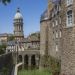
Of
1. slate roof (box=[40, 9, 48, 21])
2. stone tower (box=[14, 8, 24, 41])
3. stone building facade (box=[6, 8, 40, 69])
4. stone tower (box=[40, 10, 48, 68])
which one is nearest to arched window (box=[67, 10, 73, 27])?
stone tower (box=[40, 10, 48, 68])

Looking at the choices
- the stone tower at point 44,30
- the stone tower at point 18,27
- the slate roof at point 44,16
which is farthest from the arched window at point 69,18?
the stone tower at point 18,27

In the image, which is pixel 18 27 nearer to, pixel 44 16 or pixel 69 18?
pixel 44 16

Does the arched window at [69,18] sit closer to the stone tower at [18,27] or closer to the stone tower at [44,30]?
the stone tower at [44,30]

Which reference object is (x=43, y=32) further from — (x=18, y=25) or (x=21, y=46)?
(x=18, y=25)

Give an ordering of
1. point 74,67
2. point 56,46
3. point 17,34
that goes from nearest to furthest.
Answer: point 74,67 → point 56,46 → point 17,34

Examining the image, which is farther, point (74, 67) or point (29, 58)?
point (29, 58)

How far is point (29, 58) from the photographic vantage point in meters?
82.4

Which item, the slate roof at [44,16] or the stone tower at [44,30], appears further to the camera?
the slate roof at [44,16]

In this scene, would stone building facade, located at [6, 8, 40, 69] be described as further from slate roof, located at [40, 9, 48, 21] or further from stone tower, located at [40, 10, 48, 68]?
slate roof, located at [40, 9, 48, 21]

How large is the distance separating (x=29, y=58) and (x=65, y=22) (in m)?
56.8

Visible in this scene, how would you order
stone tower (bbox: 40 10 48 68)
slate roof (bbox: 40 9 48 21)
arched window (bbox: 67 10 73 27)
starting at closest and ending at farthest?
arched window (bbox: 67 10 73 27), stone tower (bbox: 40 10 48 68), slate roof (bbox: 40 9 48 21)

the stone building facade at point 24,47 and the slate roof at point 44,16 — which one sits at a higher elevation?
the slate roof at point 44,16

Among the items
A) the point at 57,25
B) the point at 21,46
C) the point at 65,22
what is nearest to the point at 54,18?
the point at 57,25

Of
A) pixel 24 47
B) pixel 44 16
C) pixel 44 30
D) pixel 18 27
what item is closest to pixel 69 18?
pixel 44 30
